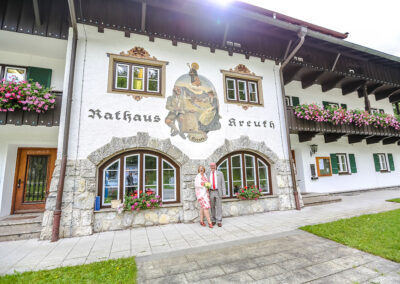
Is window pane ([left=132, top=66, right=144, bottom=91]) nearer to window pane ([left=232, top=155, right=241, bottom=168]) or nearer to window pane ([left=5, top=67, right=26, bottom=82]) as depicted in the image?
window pane ([left=5, top=67, right=26, bottom=82])

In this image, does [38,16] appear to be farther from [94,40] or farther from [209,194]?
[209,194]

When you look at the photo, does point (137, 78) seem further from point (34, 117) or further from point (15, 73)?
point (15, 73)

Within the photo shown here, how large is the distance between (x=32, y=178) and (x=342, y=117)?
12461mm

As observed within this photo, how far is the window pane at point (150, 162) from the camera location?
20.1ft

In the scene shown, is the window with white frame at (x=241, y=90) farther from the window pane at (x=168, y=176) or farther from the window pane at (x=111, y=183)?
the window pane at (x=111, y=183)

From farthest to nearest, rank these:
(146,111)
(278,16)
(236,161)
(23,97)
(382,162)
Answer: (382,162), (278,16), (236,161), (146,111), (23,97)

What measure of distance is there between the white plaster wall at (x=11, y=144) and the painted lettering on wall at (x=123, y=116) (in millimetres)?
1532

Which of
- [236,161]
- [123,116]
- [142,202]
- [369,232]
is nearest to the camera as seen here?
[369,232]

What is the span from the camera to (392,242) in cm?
383

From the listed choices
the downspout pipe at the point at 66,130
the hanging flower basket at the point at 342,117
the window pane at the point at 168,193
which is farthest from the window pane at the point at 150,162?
the hanging flower basket at the point at 342,117

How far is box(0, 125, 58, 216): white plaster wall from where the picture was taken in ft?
19.9

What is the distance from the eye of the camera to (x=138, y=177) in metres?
5.97

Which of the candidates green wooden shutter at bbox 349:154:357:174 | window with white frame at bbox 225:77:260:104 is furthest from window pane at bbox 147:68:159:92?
green wooden shutter at bbox 349:154:357:174

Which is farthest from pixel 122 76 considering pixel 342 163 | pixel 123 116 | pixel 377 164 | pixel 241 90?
pixel 377 164
